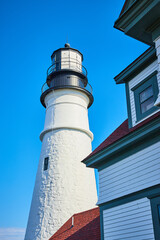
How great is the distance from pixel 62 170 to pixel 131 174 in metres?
8.81

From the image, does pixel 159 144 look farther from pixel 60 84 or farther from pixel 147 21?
pixel 60 84

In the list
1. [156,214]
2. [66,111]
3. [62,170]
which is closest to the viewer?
[156,214]

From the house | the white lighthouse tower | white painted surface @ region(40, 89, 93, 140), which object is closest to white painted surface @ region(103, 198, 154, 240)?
the house

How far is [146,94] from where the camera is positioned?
367 inches

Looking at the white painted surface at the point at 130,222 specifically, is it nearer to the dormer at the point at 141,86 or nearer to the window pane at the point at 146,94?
the dormer at the point at 141,86

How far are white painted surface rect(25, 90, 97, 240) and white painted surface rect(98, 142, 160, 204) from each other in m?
6.72

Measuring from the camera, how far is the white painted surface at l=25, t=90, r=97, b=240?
15.5m

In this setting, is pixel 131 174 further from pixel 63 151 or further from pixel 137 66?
pixel 63 151

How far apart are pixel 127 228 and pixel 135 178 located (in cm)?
146

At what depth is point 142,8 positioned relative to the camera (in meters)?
6.41

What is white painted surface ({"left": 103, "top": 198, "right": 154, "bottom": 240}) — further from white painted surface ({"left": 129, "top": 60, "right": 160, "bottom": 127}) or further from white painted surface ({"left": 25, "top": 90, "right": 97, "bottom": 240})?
white painted surface ({"left": 25, "top": 90, "right": 97, "bottom": 240})

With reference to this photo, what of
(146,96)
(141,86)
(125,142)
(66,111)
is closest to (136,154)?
(125,142)

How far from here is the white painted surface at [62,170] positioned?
50.9ft

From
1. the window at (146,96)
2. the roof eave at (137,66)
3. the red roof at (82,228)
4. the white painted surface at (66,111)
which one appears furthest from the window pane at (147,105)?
the white painted surface at (66,111)
